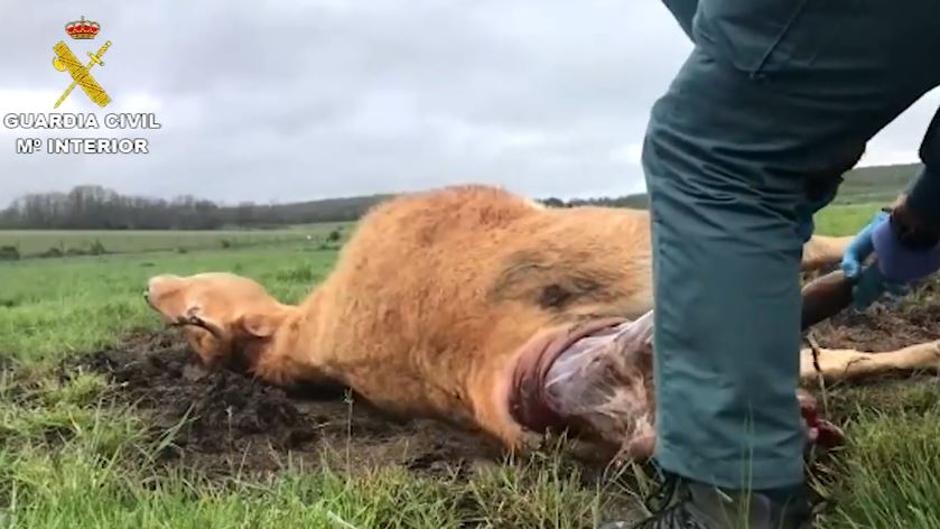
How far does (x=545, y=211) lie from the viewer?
2.67 metres

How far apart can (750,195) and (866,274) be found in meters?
0.69

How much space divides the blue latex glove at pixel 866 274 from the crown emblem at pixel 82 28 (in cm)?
175

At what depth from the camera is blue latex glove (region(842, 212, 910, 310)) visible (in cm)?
189

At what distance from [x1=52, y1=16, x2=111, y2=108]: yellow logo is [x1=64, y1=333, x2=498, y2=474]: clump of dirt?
0.59 metres

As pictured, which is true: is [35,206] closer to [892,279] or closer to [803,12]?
[892,279]

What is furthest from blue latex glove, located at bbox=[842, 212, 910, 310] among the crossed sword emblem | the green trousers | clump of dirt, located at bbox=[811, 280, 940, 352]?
the crossed sword emblem

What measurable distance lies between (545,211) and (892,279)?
92 centimetres

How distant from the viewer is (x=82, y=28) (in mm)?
2920

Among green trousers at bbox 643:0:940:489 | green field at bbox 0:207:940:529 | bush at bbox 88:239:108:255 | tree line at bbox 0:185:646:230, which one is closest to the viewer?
green trousers at bbox 643:0:940:489

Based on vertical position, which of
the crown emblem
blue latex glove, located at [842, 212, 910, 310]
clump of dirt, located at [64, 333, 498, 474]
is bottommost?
clump of dirt, located at [64, 333, 498, 474]

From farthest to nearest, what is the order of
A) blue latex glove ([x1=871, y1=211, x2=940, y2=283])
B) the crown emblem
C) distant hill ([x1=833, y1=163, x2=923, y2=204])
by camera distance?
distant hill ([x1=833, y1=163, x2=923, y2=204])
the crown emblem
blue latex glove ([x1=871, y1=211, x2=940, y2=283])

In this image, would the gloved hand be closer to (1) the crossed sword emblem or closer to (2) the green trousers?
(2) the green trousers

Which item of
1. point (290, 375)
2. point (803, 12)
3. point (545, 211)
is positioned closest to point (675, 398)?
point (803, 12)

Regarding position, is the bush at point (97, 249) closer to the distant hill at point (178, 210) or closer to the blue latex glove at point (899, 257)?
the distant hill at point (178, 210)
